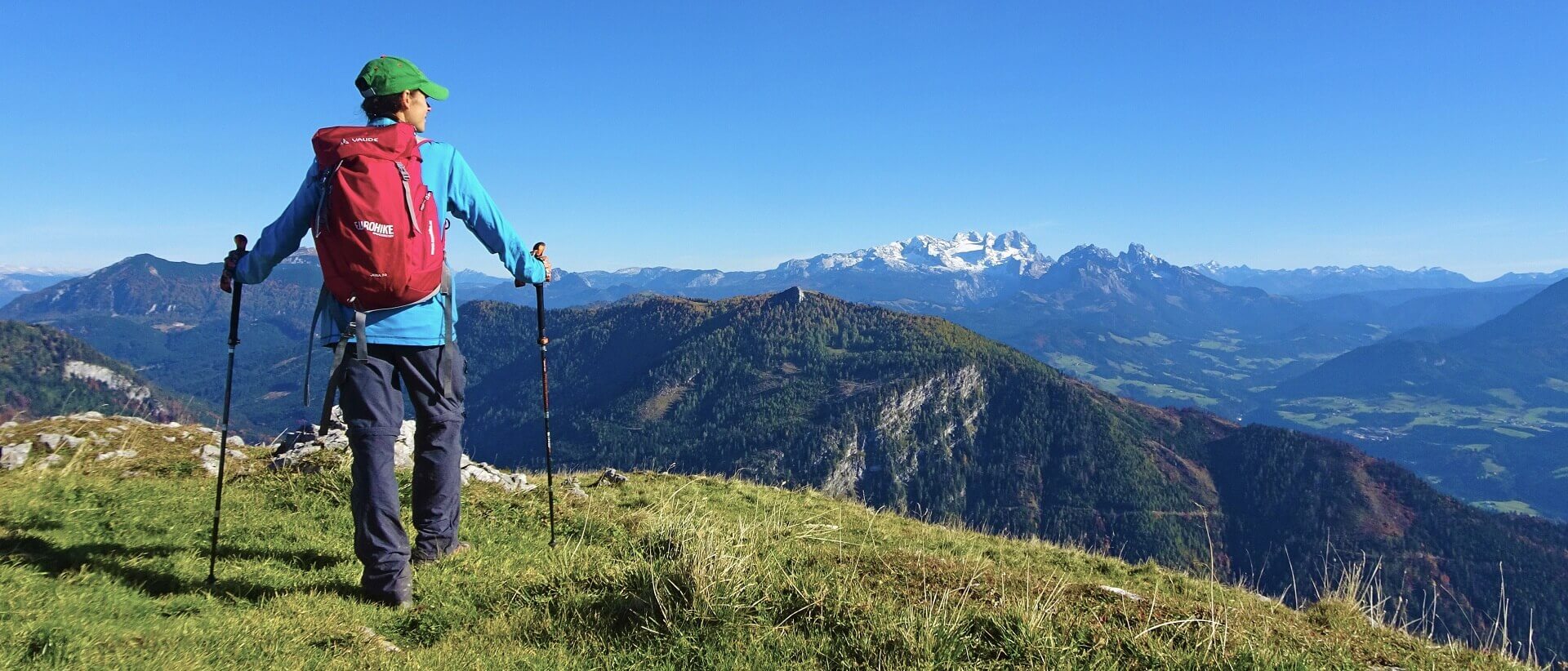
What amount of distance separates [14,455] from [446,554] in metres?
8.55

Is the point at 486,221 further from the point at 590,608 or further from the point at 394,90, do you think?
the point at 590,608

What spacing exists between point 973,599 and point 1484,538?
275 meters

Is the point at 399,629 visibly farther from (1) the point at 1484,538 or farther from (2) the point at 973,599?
(1) the point at 1484,538

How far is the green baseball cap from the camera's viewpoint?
599 centimetres

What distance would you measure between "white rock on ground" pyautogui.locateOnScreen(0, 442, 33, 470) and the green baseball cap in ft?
28.9

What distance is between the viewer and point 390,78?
19.8 feet

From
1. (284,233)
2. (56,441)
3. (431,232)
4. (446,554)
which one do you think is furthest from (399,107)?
(56,441)

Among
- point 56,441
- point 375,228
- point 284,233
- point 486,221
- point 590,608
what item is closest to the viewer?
point 590,608

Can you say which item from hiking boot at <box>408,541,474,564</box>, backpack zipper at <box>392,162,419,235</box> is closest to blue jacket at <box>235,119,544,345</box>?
backpack zipper at <box>392,162,419,235</box>

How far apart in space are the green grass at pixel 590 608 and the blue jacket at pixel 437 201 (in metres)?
2.09

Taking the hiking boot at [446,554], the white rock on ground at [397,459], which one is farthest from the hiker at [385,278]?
the white rock on ground at [397,459]

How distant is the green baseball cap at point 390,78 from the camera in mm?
5992

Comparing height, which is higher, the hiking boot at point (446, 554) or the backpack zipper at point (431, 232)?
the backpack zipper at point (431, 232)

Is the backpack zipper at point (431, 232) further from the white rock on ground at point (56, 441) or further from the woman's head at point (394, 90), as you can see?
the white rock on ground at point (56, 441)
